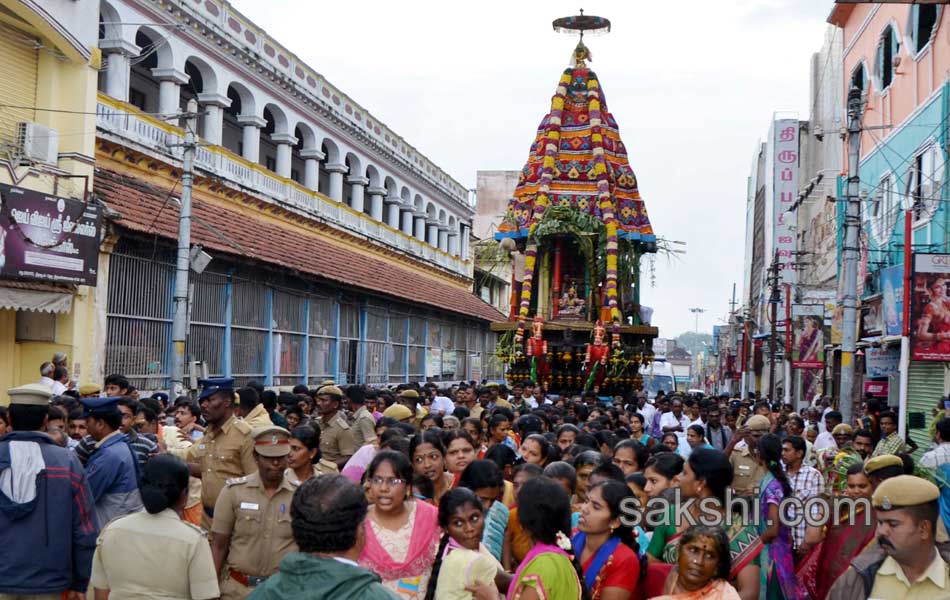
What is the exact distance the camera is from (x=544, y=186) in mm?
22953

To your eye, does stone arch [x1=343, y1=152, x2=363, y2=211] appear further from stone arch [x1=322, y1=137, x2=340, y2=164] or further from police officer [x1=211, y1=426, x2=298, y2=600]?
police officer [x1=211, y1=426, x2=298, y2=600]

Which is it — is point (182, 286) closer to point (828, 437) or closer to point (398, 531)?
point (828, 437)

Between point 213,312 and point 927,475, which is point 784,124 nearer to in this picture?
point 213,312

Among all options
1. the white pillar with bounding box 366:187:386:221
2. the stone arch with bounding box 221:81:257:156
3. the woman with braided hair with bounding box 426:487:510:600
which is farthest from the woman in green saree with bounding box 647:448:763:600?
the white pillar with bounding box 366:187:386:221

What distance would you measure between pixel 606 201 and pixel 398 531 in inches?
710

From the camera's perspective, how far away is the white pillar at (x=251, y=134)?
1037 inches

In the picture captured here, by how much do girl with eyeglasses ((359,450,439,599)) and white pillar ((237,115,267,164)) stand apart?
71.8 ft

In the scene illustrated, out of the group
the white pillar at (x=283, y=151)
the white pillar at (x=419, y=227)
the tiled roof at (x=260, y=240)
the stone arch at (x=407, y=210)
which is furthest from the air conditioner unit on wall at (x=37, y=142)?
the white pillar at (x=419, y=227)

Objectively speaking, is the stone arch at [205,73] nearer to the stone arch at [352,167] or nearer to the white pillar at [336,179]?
the white pillar at [336,179]

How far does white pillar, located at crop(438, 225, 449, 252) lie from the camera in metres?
46.4

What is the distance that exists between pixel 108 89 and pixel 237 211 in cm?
478

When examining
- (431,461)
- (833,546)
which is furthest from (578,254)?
(833,546)

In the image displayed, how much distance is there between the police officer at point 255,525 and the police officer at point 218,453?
1330mm

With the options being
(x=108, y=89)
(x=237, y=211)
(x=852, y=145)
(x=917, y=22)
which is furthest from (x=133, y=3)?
(x=917, y=22)
